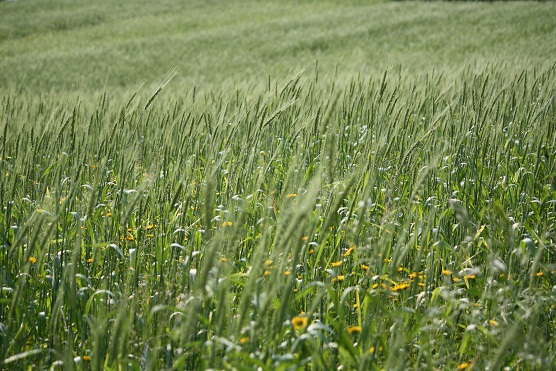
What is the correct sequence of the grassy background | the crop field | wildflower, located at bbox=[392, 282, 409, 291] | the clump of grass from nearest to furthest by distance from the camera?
the clump of grass
the crop field
wildflower, located at bbox=[392, 282, 409, 291]
the grassy background

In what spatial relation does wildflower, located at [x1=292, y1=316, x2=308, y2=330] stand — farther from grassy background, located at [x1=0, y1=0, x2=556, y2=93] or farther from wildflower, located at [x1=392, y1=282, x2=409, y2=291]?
grassy background, located at [x1=0, y1=0, x2=556, y2=93]

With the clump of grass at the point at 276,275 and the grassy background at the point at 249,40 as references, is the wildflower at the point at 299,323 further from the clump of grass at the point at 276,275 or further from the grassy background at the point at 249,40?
the grassy background at the point at 249,40

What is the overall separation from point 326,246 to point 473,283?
1.82ft

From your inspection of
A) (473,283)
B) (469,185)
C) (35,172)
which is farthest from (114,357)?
(35,172)

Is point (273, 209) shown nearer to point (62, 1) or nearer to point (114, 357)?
point (114, 357)

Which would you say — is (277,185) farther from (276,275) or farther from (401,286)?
(276,275)

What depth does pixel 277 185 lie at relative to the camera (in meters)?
2.57

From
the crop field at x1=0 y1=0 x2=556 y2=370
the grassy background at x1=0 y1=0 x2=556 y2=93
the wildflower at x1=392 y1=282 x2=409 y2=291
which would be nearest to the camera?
the crop field at x1=0 y1=0 x2=556 y2=370

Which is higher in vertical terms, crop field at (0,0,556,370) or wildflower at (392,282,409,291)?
crop field at (0,0,556,370)

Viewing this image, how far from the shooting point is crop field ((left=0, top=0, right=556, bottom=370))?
4.09 feet

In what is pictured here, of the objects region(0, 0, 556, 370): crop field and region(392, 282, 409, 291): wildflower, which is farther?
region(392, 282, 409, 291): wildflower

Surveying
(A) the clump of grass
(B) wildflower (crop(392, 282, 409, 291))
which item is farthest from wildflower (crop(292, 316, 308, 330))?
(B) wildflower (crop(392, 282, 409, 291))

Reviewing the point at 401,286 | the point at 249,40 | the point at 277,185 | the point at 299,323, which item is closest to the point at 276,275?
the point at 299,323

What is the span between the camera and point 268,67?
12.7 metres
